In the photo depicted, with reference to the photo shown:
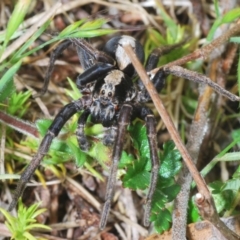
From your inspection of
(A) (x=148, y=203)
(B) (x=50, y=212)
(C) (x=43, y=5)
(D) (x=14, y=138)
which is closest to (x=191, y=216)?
(A) (x=148, y=203)

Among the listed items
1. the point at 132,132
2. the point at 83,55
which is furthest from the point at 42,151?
the point at 83,55

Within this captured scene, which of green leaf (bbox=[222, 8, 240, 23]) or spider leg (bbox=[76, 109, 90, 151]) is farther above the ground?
green leaf (bbox=[222, 8, 240, 23])

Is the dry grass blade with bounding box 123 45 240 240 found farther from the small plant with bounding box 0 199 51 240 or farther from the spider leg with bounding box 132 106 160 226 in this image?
the small plant with bounding box 0 199 51 240

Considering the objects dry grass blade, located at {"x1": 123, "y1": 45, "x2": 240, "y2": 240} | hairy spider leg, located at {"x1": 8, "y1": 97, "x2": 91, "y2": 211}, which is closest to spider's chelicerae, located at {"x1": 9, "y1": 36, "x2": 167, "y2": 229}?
hairy spider leg, located at {"x1": 8, "y1": 97, "x2": 91, "y2": 211}

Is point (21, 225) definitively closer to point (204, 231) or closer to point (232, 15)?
point (204, 231)

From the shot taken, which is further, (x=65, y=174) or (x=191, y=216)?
(x=65, y=174)

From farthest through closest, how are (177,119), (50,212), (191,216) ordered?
(177,119) < (50,212) < (191,216)

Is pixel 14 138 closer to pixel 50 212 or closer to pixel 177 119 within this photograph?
pixel 50 212
